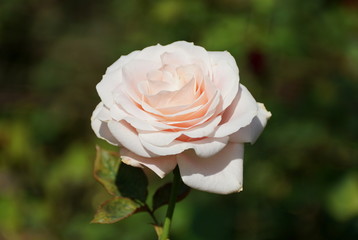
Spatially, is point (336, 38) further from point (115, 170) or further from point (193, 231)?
point (115, 170)

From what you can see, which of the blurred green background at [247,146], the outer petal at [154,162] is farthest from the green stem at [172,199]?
the blurred green background at [247,146]

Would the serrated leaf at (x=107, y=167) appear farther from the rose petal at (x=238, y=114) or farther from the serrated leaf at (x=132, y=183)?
the rose petal at (x=238, y=114)

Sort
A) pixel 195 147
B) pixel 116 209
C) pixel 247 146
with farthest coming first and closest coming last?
pixel 247 146
pixel 116 209
pixel 195 147

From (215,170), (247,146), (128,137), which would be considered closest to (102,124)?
(128,137)

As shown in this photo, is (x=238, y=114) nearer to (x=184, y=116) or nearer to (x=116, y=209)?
(x=184, y=116)

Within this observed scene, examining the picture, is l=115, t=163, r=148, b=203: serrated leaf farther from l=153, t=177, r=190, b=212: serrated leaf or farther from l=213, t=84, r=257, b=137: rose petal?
l=213, t=84, r=257, b=137: rose petal

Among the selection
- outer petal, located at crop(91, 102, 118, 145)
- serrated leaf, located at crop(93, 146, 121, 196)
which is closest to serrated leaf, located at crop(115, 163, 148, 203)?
serrated leaf, located at crop(93, 146, 121, 196)
